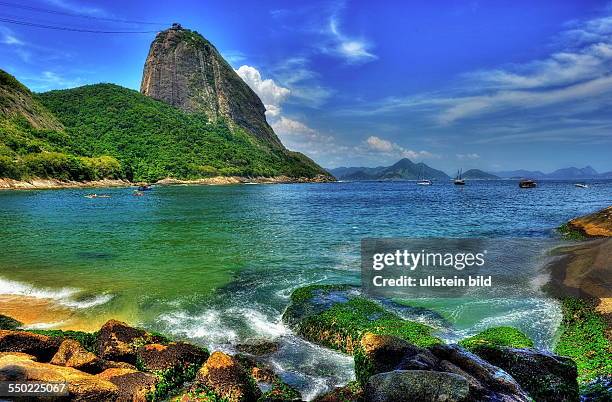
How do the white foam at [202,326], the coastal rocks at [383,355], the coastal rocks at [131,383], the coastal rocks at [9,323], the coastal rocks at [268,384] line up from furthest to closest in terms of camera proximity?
the white foam at [202,326]
the coastal rocks at [9,323]
the coastal rocks at [268,384]
the coastal rocks at [131,383]
the coastal rocks at [383,355]

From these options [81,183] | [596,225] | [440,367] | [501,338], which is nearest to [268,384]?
[440,367]

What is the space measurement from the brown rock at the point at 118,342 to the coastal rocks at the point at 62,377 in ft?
7.55

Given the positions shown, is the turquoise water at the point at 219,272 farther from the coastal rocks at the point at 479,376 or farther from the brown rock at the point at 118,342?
the coastal rocks at the point at 479,376

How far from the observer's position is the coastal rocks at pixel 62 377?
326 inches

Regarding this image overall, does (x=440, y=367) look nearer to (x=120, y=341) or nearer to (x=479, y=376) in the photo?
(x=479, y=376)

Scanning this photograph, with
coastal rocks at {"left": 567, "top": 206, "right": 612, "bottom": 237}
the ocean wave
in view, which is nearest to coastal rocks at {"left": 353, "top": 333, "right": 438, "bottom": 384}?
the ocean wave

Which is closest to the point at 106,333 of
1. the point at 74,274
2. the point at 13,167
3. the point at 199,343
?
the point at 199,343

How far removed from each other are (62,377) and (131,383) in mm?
1555

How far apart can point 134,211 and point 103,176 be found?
298 ft

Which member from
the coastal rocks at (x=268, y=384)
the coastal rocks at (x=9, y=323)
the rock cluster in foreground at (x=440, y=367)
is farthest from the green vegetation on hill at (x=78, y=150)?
the rock cluster in foreground at (x=440, y=367)

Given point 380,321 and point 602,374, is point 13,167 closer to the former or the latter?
point 380,321

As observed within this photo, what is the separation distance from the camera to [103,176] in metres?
138

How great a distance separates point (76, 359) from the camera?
390 inches

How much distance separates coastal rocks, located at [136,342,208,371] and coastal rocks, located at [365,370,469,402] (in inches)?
235
